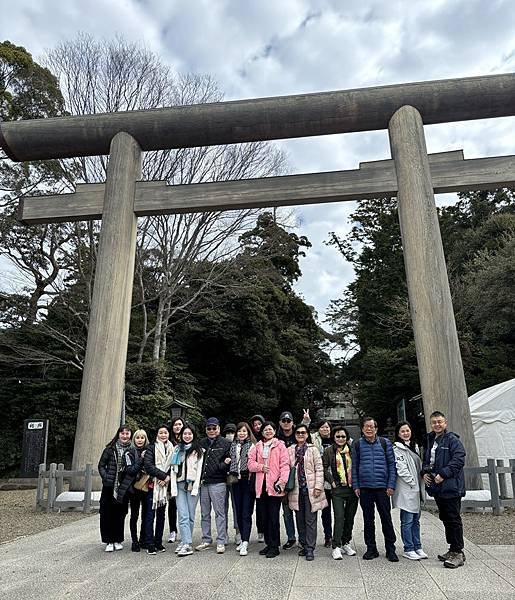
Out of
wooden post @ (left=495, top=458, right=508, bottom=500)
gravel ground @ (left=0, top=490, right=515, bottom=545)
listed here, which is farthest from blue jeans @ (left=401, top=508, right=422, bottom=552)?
wooden post @ (left=495, top=458, right=508, bottom=500)

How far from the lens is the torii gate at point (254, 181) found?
8070 mm

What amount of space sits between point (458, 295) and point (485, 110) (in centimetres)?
1301

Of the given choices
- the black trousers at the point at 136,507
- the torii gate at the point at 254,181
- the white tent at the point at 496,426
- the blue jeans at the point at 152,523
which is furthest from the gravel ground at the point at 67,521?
the blue jeans at the point at 152,523

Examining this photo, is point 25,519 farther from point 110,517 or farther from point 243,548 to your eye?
point 243,548

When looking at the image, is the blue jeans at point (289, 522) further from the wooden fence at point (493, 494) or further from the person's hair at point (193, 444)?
the wooden fence at point (493, 494)

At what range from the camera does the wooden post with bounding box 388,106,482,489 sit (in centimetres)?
740

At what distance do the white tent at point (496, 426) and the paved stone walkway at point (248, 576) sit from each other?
16.2ft

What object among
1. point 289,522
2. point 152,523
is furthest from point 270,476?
point 152,523

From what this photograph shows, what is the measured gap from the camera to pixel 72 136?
369 inches

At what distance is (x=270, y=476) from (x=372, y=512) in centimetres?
105

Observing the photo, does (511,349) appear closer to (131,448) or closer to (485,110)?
(485,110)

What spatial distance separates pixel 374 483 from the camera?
4664 millimetres

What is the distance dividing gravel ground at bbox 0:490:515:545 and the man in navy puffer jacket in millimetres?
1558

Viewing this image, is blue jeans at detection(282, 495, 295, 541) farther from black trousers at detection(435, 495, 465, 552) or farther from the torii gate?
the torii gate
